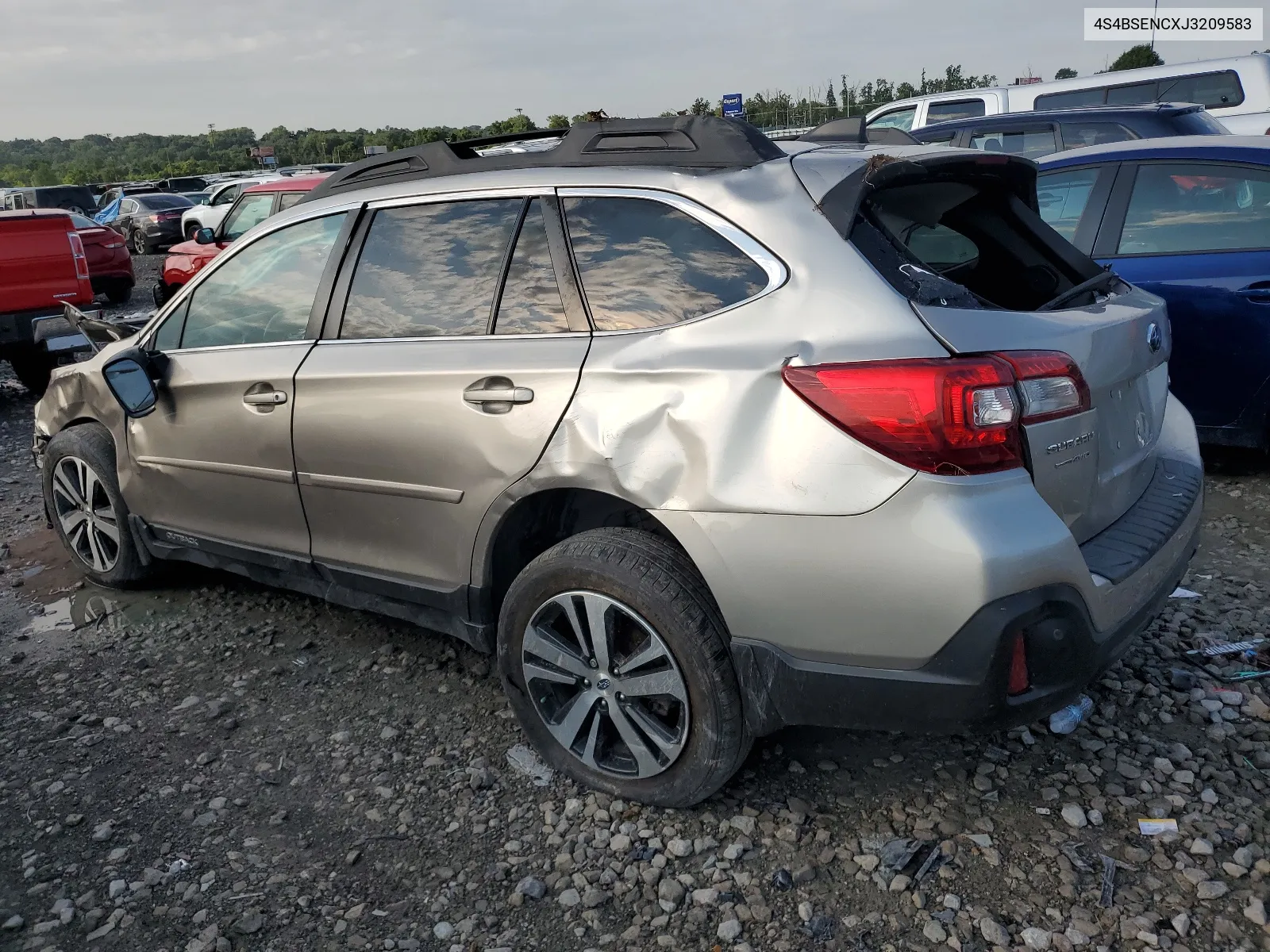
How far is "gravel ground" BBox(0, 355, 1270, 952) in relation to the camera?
2.40m

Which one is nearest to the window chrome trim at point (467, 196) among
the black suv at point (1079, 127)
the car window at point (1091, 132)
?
the black suv at point (1079, 127)

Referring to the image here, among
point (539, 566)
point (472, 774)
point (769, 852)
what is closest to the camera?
point (769, 852)

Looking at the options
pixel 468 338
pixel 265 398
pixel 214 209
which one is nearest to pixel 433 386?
pixel 468 338

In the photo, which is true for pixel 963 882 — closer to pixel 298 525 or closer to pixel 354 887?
pixel 354 887

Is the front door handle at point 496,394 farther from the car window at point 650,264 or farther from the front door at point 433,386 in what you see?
the car window at point 650,264

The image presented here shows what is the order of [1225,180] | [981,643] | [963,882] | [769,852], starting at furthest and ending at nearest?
[1225,180]
[769,852]
[963,882]
[981,643]

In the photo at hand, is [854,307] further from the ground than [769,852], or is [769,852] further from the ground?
[854,307]

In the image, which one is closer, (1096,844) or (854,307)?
(854,307)

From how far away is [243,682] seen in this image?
3754 millimetres

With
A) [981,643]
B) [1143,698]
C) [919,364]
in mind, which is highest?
[919,364]

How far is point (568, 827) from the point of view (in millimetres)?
2787

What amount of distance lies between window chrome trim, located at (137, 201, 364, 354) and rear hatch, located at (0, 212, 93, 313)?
521 cm

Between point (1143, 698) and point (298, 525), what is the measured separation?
9.21ft

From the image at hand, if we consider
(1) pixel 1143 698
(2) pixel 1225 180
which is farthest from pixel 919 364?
(2) pixel 1225 180
